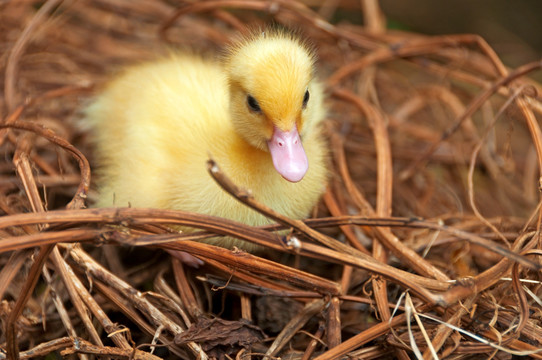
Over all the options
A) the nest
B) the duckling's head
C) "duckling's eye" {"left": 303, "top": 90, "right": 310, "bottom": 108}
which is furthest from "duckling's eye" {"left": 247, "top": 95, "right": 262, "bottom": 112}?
the nest

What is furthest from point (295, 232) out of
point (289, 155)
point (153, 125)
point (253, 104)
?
point (153, 125)

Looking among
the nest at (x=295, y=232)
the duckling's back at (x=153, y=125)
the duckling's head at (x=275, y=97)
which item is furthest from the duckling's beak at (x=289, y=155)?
the duckling's back at (x=153, y=125)

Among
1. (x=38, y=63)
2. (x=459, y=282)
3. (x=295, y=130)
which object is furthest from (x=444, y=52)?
(x=38, y=63)

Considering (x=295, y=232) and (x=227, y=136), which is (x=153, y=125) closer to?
(x=227, y=136)

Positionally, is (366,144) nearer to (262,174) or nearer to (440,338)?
(262,174)

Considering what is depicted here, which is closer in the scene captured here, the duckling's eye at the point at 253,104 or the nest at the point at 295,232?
the nest at the point at 295,232

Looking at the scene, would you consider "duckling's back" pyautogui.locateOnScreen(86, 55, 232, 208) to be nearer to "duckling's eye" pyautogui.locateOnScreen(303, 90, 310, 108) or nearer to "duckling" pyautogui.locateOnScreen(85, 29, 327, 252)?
"duckling" pyautogui.locateOnScreen(85, 29, 327, 252)

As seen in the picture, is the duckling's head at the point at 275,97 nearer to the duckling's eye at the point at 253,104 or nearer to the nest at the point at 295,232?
the duckling's eye at the point at 253,104
